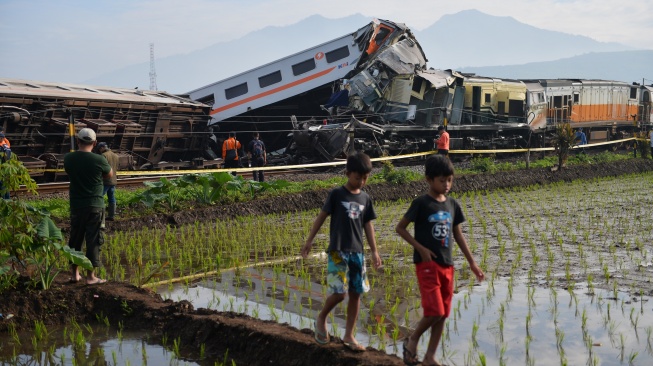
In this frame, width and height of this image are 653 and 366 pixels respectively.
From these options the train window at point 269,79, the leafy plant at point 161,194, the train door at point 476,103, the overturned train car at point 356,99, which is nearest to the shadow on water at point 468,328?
the leafy plant at point 161,194

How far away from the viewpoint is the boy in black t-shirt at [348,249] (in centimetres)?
605

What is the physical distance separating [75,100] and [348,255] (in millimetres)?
16707

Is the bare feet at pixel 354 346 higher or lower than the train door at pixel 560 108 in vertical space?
lower

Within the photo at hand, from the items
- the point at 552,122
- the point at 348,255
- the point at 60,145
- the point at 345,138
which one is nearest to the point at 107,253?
the point at 348,255

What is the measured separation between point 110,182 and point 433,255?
8269 mm

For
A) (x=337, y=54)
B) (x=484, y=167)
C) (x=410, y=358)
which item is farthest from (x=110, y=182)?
(x=337, y=54)

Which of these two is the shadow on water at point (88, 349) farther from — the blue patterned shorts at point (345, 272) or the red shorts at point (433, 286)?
the red shorts at point (433, 286)

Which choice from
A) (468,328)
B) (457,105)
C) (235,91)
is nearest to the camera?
(468,328)

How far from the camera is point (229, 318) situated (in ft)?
23.1

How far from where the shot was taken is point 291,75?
29.1m

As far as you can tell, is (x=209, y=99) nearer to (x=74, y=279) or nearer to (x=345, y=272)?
(x=74, y=279)

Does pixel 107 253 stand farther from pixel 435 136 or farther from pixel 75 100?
pixel 435 136

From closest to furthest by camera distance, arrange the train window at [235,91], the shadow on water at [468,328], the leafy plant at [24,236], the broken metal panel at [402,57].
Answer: the shadow on water at [468,328], the leafy plant at [24,236], the broken metal panel at [402,57], the train window at [235,91]

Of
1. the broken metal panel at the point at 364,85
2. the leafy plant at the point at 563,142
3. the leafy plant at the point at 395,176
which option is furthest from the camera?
the broken metal panel at the point at 364,85
